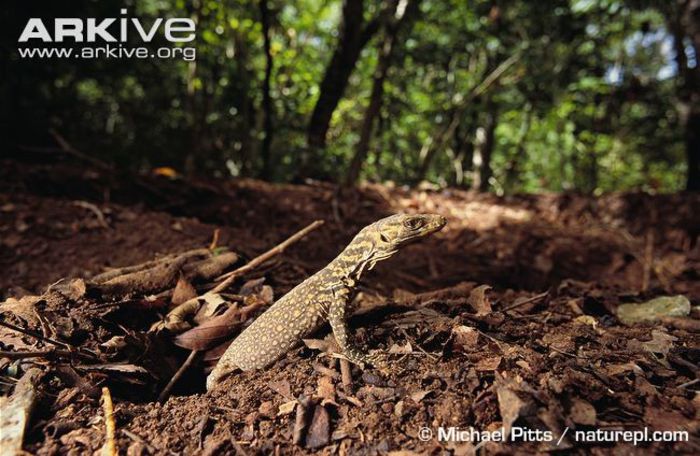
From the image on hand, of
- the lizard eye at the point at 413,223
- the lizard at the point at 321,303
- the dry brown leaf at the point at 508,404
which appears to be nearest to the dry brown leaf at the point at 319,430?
the lizard at the point at 321,303

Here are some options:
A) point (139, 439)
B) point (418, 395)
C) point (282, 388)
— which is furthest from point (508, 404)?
point (139, 439)

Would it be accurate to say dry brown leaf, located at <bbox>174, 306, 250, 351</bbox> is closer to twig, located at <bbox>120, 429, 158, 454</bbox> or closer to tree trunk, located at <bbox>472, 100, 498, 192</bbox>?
twig, located at <bbox>120, 429, 158, 454</bbox>

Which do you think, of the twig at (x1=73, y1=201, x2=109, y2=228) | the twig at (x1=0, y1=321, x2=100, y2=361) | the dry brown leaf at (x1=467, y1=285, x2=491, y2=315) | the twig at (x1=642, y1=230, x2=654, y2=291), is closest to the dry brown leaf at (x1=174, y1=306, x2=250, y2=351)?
the twig at (x1=0, y1=321, x2=100, y2=361)

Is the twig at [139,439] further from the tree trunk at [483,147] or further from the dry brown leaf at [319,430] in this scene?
the tree trunk at [483,147]

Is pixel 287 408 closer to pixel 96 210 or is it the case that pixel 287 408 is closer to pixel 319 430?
pixel 319 430

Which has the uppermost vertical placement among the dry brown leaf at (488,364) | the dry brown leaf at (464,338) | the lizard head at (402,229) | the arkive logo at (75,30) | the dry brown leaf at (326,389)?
the arkive logo at (75,30)

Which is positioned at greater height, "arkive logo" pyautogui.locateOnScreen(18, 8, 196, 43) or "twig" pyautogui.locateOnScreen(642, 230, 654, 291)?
"arkive logo" pyautogui.locateOnScreen(18, 8, 196, 43)
